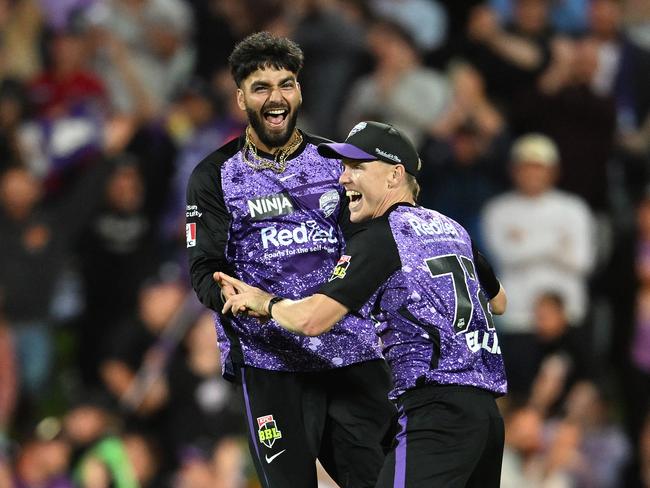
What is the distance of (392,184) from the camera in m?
6.39

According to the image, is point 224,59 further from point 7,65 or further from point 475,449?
point 475,449

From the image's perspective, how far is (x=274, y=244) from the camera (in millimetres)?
6836

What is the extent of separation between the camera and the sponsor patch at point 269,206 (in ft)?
22.5

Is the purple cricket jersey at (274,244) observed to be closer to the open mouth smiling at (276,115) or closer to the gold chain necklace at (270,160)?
the gold chain necklace at (270,160)

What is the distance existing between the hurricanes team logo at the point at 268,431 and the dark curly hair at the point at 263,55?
169 centimetres

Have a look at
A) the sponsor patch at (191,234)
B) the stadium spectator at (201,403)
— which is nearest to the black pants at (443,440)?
the sponsor patch at (191,234)

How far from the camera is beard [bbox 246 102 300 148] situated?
6883 mm

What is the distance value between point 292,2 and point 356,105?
141 cm

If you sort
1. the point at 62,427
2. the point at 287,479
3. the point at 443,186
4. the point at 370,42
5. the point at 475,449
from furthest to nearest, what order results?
the point at 370,42, the point at 443,186, the point at 62,427, the point at 287,479, the point at 475,449

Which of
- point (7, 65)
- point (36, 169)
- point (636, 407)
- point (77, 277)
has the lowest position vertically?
point (636, 407)

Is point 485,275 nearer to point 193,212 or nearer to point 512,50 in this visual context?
point 193,212

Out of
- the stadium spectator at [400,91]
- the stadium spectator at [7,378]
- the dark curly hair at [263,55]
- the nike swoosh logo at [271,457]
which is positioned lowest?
the stadium spectator at [7,378]

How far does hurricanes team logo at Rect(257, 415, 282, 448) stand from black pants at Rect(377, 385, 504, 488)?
88cm

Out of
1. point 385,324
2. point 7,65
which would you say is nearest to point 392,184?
point 385,324
